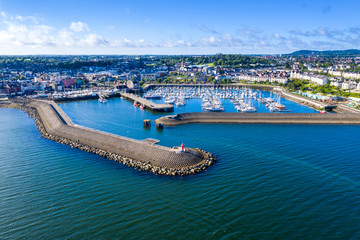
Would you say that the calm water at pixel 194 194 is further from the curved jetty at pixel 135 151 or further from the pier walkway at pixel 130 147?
the pier walkway at pixel 130 147

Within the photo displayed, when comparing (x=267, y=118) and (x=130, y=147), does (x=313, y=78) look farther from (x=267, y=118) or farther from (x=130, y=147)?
(x=130, y=147)

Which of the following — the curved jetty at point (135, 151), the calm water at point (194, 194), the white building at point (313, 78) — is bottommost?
the calm water at point (194, 194)

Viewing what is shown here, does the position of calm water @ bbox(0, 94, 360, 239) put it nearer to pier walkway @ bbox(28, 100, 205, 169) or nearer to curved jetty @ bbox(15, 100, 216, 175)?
curved jetty @ bbox(15, 100, 216, 175)

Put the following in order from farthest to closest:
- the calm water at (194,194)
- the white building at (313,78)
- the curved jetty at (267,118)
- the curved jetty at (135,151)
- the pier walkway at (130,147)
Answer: the white building at (313,78), the curved jetty at (267,118), the pier walkway at (130,147), the curved jetty at (135,151), the calm water at (194,194)

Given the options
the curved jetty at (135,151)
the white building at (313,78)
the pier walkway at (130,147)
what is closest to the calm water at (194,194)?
the curved jetty at (135,151)

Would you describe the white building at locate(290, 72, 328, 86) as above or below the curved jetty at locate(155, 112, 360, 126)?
above

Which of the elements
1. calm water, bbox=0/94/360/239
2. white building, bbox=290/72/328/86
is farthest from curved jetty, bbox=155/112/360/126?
white building, bbox=290/72/328/86

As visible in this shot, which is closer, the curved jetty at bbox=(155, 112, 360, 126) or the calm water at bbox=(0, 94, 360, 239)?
the calm water at bbox=(0, 94, 360, 239)

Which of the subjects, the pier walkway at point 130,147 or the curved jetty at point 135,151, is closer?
the curved jetty at point 135,151

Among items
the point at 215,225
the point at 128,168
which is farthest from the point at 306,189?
the point at 128,168

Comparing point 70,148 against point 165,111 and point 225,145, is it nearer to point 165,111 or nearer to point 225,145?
point 225,145
